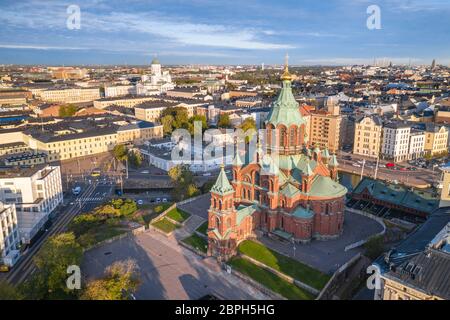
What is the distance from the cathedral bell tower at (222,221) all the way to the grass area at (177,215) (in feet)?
40.7

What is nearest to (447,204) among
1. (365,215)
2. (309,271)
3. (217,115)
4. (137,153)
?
(365,215)

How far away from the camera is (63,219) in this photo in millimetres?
65312

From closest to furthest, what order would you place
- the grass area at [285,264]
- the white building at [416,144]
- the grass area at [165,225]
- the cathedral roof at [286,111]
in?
the grass area at [285,264], the cathedral roof at [286,111], the grass area at [165,225], the white building at [416,144]

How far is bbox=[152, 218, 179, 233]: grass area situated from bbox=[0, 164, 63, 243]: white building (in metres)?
19.4

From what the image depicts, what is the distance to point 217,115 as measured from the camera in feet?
458

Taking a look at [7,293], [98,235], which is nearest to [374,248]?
[98,235]

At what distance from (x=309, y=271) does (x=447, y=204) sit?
78.0ft

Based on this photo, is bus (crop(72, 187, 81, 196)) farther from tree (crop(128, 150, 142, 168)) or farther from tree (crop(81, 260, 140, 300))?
tree (crop(81, 260, 140, 300))

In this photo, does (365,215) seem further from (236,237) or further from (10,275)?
(10,275)

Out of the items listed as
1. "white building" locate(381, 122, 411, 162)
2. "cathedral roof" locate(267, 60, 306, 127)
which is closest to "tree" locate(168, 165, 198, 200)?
"cathedral roof" locate(267, 60, 306, 127)

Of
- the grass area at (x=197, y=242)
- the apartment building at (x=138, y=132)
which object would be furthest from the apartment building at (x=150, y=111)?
the grass area at (x=197, y=242)

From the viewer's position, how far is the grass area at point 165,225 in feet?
193

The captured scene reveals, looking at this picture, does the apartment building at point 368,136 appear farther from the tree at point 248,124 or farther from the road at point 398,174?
the tree at point 248,124

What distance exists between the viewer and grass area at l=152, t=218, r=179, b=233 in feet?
193
